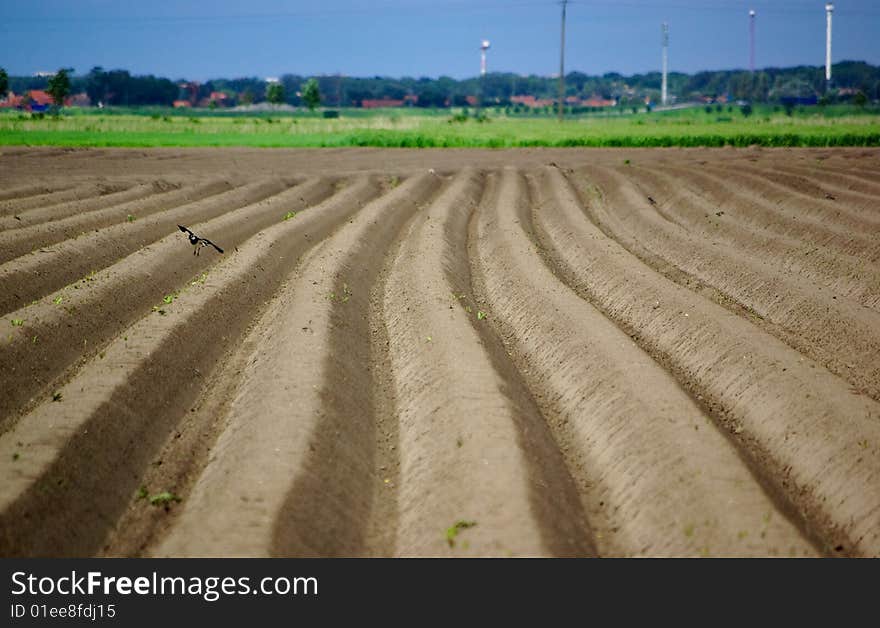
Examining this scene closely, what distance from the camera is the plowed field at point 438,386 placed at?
7.29 metres

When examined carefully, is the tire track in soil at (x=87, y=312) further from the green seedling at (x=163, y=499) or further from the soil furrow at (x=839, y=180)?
the soil furrow at (x=839, y=180)

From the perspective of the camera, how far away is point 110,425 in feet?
29.4

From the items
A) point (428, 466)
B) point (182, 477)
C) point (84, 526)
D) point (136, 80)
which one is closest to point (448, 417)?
point (428, 466)

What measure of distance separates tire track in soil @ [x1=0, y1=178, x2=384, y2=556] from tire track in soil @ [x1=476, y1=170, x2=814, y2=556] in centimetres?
369

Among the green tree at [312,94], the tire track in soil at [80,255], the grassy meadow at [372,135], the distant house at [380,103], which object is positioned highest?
the distant house at [380,103]

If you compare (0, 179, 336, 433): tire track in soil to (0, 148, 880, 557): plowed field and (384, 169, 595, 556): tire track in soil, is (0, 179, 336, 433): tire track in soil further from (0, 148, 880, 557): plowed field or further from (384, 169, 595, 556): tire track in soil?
(384, 169, 595, 556): tire track in soil

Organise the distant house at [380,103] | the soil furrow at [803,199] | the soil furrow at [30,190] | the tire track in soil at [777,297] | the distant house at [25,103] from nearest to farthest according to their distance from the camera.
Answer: the tire track in soil at [777,297], the soil furrow at [803,199], the soil furrow at [30,190], the distant house at [25,103], the distant house at [380,103]

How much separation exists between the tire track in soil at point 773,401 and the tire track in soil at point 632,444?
55 centimetres

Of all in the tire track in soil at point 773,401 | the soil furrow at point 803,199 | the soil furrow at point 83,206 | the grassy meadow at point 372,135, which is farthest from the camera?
the grassy meadow at point 372,135

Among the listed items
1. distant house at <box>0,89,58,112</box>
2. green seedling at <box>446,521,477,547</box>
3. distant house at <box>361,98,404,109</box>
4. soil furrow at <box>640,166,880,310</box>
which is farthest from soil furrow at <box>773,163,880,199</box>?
distant house at <box>361,98,404,109</box>

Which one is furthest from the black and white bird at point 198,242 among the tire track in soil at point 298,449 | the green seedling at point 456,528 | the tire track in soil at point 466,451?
the green seedling at point 456,528

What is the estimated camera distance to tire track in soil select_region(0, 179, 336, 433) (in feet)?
34.4

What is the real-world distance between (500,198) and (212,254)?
10329 millimetres
